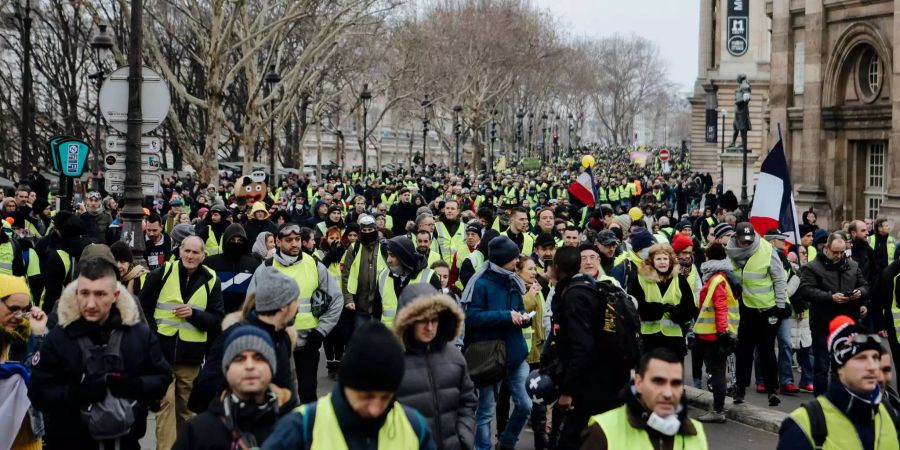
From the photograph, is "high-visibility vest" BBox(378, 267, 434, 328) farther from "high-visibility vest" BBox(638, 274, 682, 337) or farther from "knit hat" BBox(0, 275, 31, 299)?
"knit hat" BBox(0, 275, 31, 299)

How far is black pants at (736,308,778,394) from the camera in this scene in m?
12.1

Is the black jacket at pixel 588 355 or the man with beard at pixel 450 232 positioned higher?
the man with beard at pixel 450 232

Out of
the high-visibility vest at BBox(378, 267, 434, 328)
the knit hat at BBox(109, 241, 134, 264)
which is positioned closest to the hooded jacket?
the knit hat at BBox(109, 241, 134, 264)

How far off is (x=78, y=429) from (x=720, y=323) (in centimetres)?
645

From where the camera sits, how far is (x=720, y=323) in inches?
444

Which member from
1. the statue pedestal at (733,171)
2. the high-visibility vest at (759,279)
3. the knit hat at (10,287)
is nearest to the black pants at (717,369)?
the high-visibility vest at (759,279)

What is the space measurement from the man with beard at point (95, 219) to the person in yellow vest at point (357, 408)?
10.4m

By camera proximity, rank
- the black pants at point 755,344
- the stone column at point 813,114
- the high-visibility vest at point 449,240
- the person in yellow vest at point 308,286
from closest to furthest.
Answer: the person in yellow vest at point 308,286 → the black pants at point 755,344 → the high-visibility vest at point 449,240 → the stone column at point 813,114

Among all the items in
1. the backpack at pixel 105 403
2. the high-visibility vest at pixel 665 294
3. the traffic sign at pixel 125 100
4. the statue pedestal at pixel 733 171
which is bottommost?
the backpack at pixel 105 403

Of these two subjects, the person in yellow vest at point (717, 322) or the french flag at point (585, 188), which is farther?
the french flag at point (585, 188)

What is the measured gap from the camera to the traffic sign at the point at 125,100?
13.4m

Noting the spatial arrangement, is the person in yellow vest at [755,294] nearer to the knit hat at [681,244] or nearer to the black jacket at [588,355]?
the knit hat at [681,244]

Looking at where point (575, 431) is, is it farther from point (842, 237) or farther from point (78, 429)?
point (842, 237)

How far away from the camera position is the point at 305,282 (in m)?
10.0
